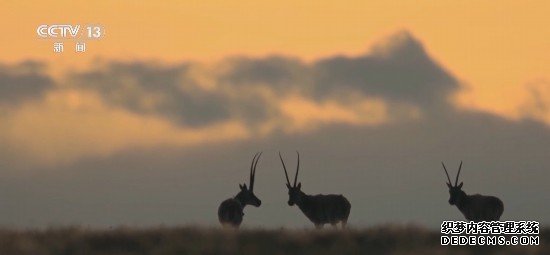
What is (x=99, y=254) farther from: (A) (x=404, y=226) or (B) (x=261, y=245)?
(A) (x=404, y=226)

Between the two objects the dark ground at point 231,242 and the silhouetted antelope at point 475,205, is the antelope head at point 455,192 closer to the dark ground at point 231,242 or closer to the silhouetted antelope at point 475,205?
the silhouetted antelope at point 475,205

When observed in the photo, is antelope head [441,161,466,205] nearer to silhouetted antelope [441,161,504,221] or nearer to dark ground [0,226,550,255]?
silhouetted antelope [441,161,504,221]

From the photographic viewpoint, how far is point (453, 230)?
27.8 meters

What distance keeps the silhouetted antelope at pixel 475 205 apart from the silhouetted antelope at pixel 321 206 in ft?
11.2

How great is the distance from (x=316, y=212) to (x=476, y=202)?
4.89 m

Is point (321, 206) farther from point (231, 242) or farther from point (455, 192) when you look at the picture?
point (231, 242)

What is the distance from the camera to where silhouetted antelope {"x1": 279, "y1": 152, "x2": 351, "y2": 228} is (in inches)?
1480

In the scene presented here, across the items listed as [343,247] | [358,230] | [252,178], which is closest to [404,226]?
[358,230]

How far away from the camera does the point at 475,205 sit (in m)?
37.1

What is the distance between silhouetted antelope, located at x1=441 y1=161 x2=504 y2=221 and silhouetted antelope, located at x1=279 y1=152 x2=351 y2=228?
134 inches

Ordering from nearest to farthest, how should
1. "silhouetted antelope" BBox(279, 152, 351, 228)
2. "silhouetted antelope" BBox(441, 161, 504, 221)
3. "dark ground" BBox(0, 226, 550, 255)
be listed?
"dark ground" BBox(0, 226, 550, 255), "silhouetted antelope" BBox(441, 161, 504, 221), "silhouetted antelope" BBox(279, 152, 351, 228)

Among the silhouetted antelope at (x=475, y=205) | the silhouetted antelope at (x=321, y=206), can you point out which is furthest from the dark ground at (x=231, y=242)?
the silhouetted antelope at (x=321, y=206)

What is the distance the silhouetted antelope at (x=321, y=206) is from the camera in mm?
37594

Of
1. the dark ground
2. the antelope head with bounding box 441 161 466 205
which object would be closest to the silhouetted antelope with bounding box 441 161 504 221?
the antelope head with bounding box 441 161 466 205
